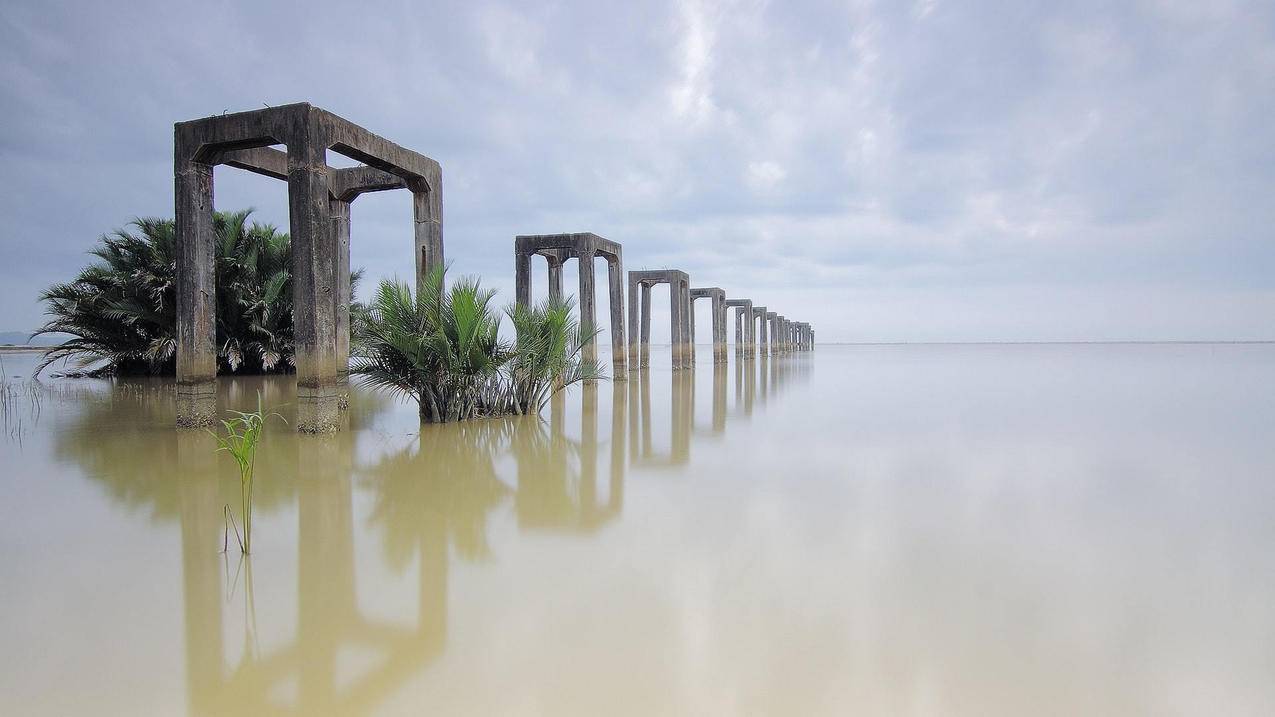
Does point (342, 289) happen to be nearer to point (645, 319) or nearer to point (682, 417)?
point (682, 417)

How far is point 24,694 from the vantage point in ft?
7.47

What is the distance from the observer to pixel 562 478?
5.81 m

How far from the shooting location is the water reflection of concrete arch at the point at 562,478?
14.7 feet

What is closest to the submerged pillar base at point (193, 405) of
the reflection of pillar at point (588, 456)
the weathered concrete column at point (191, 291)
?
the weathered concrete column at point (191, 291)

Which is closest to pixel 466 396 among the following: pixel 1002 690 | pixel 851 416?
pixel 851 416

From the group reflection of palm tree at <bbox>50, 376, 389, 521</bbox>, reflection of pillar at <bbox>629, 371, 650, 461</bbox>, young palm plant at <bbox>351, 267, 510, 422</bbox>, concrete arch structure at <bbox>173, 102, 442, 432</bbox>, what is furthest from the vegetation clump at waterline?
reflection of pillar at <bbox>629, 371, 650, 461</bbox>

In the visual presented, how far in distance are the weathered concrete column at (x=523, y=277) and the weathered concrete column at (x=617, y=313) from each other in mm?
2712

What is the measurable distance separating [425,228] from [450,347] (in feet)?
8.74

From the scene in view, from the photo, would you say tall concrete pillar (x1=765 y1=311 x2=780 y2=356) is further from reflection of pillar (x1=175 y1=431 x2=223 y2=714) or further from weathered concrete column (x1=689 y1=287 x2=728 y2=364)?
reflection of pillar (x1=175 y1=431 x2=223 y2=714)

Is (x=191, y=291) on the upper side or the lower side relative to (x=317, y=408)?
upper

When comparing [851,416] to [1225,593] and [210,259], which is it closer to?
[1225,593]

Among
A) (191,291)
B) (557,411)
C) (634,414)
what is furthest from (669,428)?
(191,291)

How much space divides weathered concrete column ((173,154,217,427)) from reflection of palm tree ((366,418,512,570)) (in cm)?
318

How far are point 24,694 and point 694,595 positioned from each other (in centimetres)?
243
